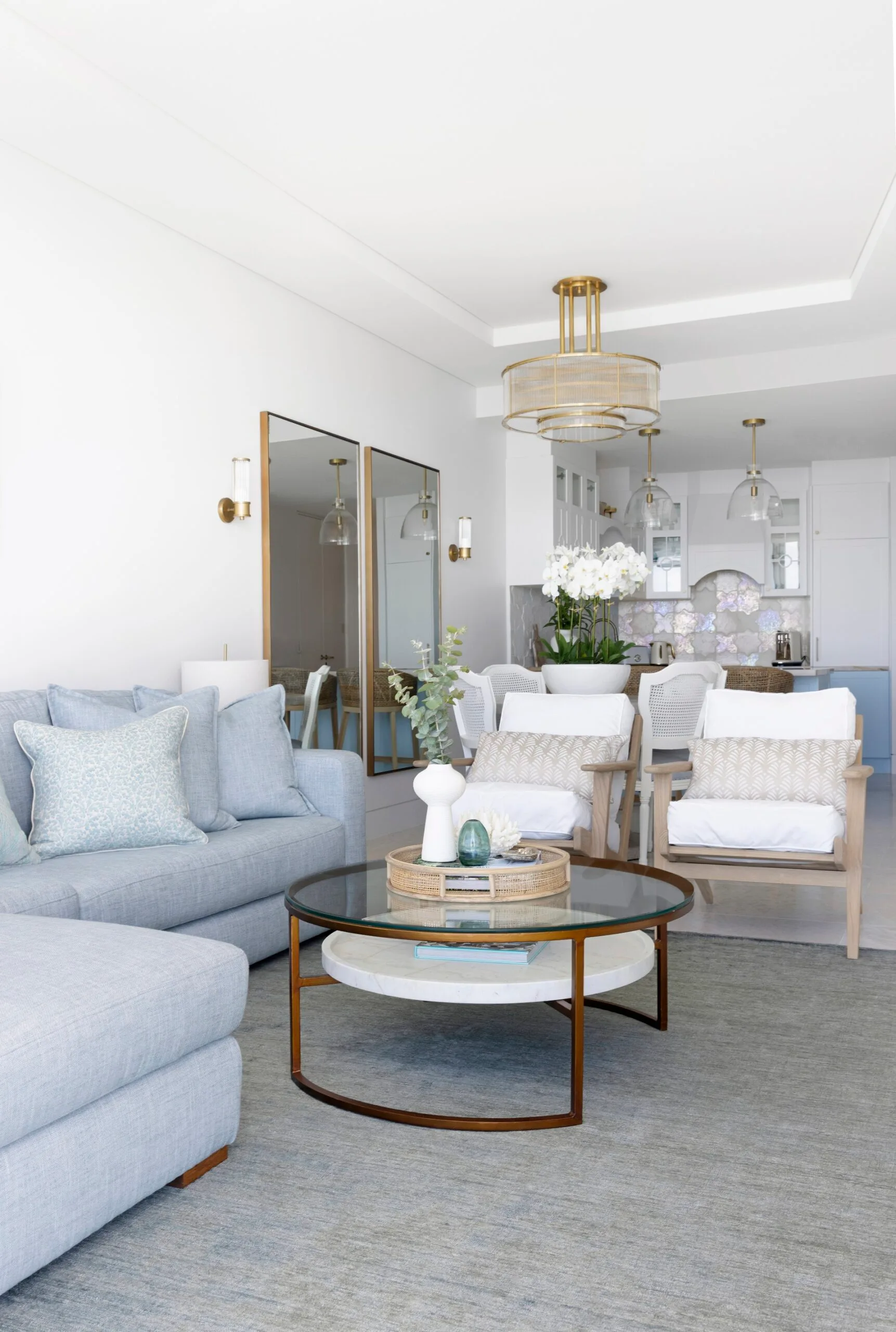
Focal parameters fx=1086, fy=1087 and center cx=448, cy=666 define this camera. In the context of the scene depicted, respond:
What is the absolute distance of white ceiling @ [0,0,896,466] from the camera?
10.5 feet

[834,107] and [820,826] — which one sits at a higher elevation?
[834,107]

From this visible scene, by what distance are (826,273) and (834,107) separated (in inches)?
67.6

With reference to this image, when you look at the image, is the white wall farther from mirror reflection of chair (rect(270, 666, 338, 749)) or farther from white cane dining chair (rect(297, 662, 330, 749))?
white cane dining chair (rect(297, 662, 330, 749))

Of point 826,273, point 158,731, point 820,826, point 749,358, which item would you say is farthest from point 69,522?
point 749,358

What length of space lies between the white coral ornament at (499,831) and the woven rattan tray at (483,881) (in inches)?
5.6

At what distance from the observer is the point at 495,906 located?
2.61m

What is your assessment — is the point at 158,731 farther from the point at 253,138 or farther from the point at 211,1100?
the point at 253,138

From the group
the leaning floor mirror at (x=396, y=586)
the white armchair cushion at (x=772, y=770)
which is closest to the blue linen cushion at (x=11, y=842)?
the white armchair cushion at (x=772, y=770)

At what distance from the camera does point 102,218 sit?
403cm

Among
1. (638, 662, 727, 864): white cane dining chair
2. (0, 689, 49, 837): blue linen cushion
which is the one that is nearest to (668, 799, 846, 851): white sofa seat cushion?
(638, 662, 727, 864): white cane dining chair

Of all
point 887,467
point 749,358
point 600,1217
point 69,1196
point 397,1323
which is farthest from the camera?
point 887,467

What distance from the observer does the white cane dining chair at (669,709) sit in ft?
17.6

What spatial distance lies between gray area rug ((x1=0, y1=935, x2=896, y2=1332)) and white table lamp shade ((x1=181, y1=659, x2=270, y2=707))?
144cm

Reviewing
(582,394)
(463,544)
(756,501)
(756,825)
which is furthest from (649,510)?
(756,825)
